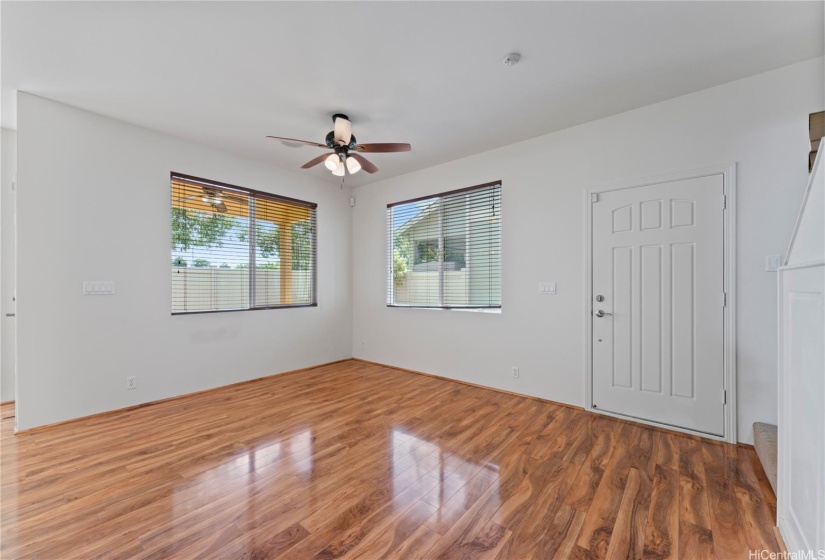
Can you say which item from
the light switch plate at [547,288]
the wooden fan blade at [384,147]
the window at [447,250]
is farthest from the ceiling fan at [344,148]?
the light switch plate at [547,288]

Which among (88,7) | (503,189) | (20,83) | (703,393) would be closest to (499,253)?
(503,189)

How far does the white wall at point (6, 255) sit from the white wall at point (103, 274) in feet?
3.39

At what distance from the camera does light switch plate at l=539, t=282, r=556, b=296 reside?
358 cm

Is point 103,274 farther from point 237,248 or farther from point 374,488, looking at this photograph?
point 374,488

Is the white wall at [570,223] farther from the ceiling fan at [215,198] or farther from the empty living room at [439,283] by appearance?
the ceiling fan at [215,198]

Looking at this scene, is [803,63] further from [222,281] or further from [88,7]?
[222,281]

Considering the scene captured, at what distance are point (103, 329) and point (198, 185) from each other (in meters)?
1.82

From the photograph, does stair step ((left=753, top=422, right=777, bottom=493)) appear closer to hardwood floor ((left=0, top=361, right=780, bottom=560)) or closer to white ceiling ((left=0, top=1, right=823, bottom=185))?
hardwood floor ((left=0, top=361, right=780, bottom=560))

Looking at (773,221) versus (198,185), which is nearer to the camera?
(773,221)

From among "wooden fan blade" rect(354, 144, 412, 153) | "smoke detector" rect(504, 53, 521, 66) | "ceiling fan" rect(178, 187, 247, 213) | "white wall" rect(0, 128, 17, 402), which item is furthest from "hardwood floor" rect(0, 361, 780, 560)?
"smoke detector" rect(504, 53, 521, 66)

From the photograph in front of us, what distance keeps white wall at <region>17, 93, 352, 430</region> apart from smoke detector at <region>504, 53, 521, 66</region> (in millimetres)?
3432

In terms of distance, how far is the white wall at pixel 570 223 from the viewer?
8.25 feet

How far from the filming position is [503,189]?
3963 mm

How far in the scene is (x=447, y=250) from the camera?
457 centimetres
